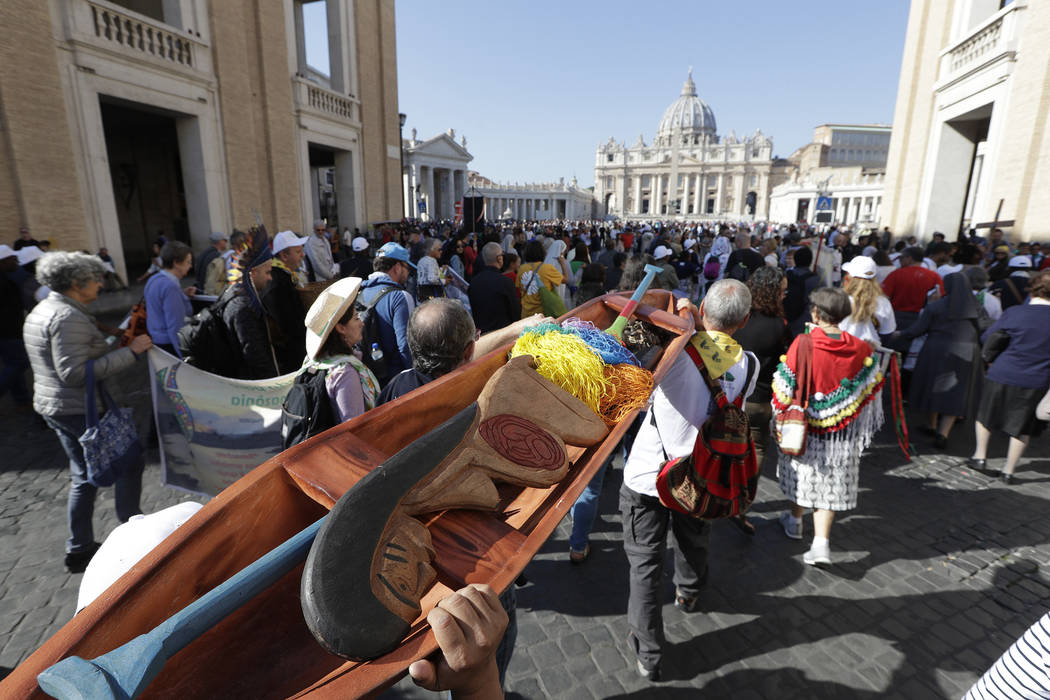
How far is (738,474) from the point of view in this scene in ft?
7.80

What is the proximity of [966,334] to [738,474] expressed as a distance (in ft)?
15.8

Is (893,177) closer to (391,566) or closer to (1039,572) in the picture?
(1039,572)

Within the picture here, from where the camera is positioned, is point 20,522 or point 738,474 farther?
point 20,522

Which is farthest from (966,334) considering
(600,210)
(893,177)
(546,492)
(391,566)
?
(600,210)

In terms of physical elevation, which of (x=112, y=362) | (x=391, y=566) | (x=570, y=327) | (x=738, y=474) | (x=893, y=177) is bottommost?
(x=738, y=474)

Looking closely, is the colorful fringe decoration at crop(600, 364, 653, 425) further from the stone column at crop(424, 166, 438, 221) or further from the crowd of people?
the stone column at crop(424, 166, 438, 221)

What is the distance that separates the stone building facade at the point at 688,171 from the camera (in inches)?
4008

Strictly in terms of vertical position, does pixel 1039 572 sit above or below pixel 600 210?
below

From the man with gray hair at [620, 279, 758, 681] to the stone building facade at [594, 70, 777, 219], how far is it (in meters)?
101

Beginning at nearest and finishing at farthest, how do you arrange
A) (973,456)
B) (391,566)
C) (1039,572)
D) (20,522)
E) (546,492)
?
(391,566), (546,492), (1039,572), (20,522), (973,456)

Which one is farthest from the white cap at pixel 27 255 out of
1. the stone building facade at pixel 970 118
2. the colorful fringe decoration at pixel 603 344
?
the stone building facade at pixel 970 118

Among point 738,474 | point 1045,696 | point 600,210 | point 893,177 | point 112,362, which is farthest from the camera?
point 600,210

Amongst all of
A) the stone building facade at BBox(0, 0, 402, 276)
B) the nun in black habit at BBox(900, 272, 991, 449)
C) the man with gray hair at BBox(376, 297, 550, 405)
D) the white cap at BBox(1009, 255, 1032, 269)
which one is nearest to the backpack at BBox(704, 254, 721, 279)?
the white cap at BBox(1009, 255, 1032, 269)

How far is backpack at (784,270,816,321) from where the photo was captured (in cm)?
606
